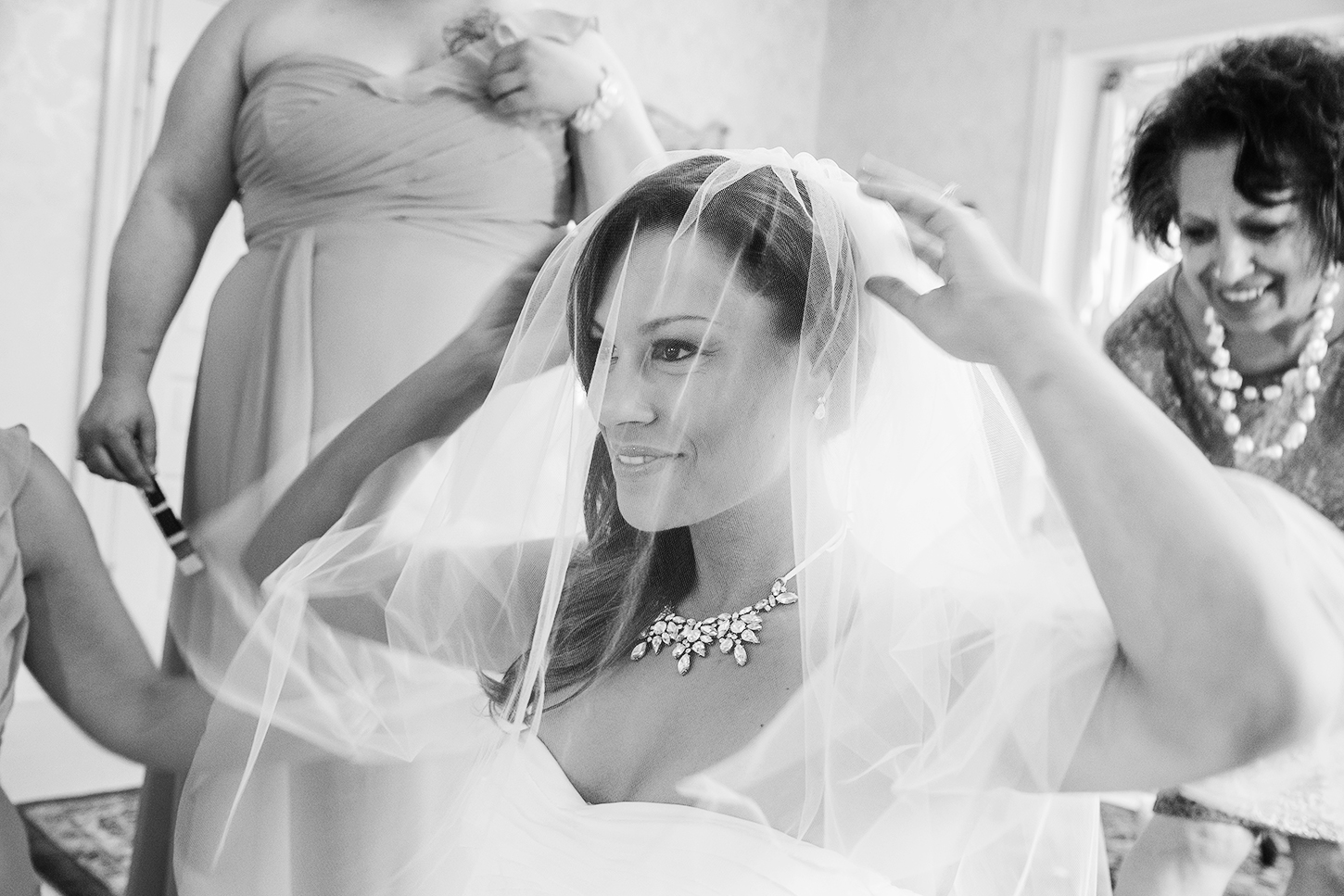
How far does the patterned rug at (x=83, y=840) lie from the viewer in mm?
2273

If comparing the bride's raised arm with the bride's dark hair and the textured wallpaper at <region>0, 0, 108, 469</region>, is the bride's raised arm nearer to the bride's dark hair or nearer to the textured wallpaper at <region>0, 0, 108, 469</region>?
the bride's dark hair

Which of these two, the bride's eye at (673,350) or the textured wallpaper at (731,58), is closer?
the bride's eye at (673,350)

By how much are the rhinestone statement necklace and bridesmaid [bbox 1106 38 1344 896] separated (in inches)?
34.3

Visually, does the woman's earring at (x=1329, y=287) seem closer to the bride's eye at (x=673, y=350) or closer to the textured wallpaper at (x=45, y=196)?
the bride's eye at (x=673, y=350)

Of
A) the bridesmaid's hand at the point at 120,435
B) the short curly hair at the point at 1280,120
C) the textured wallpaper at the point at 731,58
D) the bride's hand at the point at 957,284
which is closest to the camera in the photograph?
the bride's hand at the point at 957,284

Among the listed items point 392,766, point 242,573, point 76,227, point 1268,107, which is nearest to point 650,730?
point 392,766

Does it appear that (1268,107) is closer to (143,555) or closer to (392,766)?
(392,766)

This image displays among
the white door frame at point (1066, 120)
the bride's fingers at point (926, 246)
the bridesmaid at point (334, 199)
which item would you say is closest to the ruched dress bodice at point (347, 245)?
the bridesmaid at point (334, 199)

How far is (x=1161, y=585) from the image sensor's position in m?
0.75

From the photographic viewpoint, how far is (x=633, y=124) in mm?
1642

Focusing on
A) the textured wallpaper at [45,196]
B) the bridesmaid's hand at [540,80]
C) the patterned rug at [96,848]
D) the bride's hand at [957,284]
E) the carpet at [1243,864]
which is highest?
the bridesmaid's hand at [540,80]

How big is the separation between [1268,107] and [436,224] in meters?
1.15

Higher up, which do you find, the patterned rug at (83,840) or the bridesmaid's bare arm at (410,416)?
the bridesmaid's bare arm at (410,416)

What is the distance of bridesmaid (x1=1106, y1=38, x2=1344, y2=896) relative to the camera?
1.70 meters
